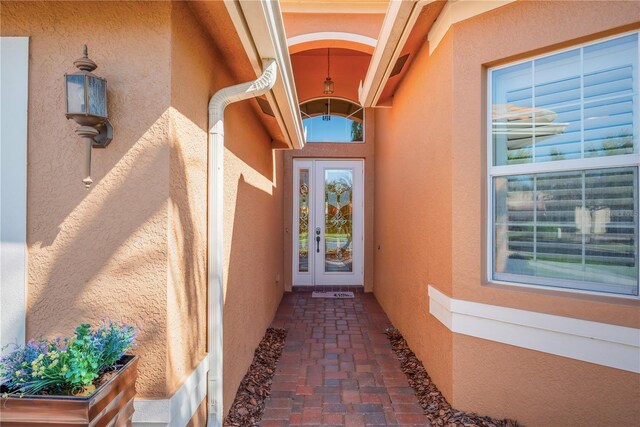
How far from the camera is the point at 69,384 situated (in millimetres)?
1363

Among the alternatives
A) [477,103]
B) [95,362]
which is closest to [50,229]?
[95,362]

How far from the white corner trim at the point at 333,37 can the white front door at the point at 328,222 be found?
297 cm

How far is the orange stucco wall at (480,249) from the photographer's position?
88.1 inches

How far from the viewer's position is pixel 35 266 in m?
1.80

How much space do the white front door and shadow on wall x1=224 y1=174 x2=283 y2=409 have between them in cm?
204

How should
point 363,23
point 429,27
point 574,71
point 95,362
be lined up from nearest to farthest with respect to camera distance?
point 95,362, point 574,71, point 429,27, point 363,23

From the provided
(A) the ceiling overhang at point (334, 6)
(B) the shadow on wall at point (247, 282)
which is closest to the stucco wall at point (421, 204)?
(A) the ceiling overhang at point (334, 6)

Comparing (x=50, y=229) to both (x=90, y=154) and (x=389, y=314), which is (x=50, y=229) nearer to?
(x=90, y=154)

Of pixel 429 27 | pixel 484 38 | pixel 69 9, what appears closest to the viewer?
pixel 69 9

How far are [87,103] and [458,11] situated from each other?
285cm

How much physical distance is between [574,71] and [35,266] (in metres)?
3.76

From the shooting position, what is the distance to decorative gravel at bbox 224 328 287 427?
2779 millimetres

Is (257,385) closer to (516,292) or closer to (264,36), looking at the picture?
(516,292)

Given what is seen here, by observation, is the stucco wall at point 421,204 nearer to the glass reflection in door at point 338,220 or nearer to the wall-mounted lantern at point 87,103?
the glass reflection in door at point 338,220
